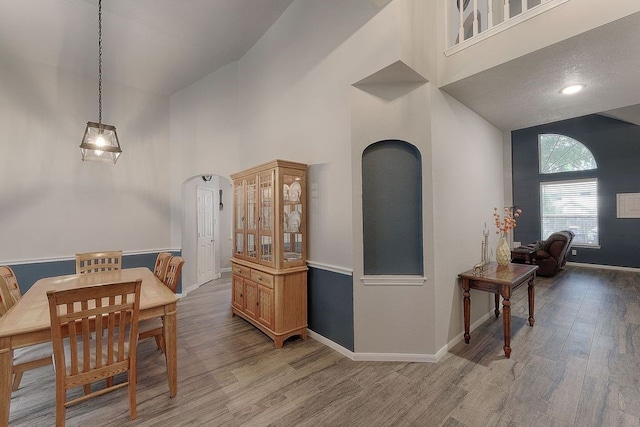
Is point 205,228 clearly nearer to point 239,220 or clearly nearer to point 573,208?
point 239,220

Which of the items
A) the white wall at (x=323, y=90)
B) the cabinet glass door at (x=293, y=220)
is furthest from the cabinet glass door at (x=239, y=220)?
the cabinet glass door at (x=293, y=220)

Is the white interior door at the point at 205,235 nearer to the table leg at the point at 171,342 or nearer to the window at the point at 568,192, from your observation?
the table leg at the point at 171,342

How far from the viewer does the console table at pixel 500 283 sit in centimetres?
251

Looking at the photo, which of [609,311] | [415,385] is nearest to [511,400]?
[415,385]

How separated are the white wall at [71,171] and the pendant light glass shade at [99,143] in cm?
190

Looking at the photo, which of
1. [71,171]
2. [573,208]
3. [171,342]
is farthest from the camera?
[573,208]

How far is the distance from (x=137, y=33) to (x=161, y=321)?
3376 mm

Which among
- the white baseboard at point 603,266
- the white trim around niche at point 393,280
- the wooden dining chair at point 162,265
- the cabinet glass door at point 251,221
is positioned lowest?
the white baseboard at point 603,266

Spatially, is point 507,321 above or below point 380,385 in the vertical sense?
above

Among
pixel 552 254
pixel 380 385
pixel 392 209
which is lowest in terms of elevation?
pixel 380 385

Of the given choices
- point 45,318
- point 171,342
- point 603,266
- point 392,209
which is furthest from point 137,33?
point 603,266

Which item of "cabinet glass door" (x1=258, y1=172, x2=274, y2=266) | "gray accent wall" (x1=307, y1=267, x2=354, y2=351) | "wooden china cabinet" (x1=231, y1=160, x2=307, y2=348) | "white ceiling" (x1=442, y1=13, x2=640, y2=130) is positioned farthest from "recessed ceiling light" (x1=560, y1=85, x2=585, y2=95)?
"cabinet glass door" (x1=258, y1=172, x2=274, y2=266)

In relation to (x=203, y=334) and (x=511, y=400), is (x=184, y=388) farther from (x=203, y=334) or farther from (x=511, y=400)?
(x=511, y=400)

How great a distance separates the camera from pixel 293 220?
10.0 ft
